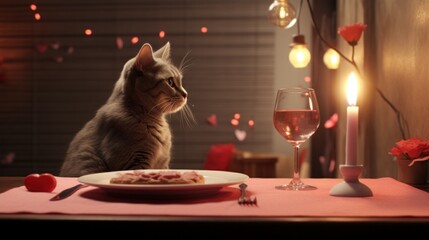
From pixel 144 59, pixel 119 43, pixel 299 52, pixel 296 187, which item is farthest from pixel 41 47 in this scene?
pixel 296 187

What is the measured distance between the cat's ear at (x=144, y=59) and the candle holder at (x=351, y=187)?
0.78m

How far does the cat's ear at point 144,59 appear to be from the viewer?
151 centimetres

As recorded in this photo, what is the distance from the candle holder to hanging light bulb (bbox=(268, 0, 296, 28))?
1717mm

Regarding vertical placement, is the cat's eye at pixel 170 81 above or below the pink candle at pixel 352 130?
above

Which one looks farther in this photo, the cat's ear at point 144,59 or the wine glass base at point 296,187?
the cat's ear at point 144,59

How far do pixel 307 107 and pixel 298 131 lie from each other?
0.16ft

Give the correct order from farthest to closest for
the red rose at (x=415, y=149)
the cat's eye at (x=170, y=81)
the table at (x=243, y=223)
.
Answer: the cat's eye at (x=170, y=81), the red rose at (x=415, y=149), the table at (x=243, y=223)

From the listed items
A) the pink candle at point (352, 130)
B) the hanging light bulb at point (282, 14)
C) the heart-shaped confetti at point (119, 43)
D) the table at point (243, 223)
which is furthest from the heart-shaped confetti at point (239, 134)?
the table at point (243, 223)

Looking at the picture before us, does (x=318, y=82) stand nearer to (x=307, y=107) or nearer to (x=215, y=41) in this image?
(x=215, y=41)

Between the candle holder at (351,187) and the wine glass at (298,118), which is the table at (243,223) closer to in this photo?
the candle holder at (351,187)

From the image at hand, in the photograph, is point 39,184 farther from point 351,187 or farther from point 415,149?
point 415,149

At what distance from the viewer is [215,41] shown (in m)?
4.07

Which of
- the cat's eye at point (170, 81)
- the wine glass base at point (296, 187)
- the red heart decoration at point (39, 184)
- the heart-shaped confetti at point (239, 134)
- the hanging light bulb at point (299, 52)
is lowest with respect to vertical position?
the heart-shaped confetti at point (239, 134)

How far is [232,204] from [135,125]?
0.84 meters
